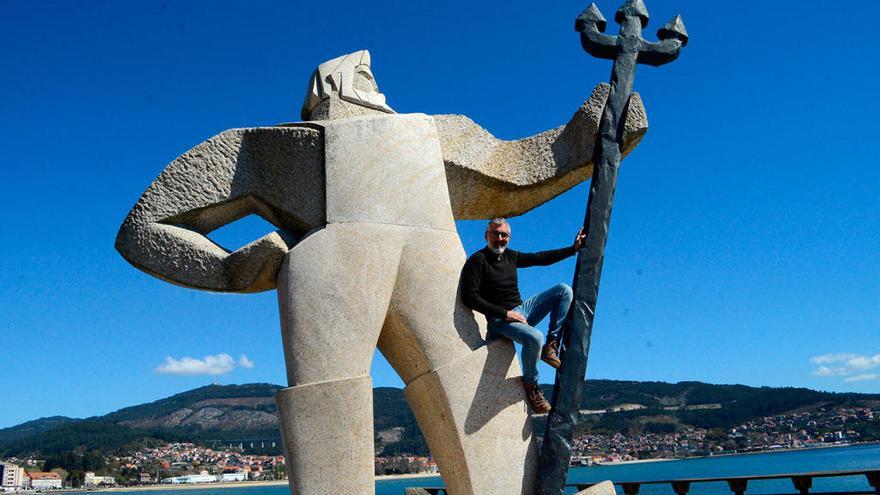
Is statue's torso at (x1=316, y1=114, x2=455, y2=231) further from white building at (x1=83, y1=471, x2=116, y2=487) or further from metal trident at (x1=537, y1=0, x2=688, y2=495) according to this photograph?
white building at (x1=83, y1=471, x2=116, y2=487)

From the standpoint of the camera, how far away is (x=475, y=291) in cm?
544

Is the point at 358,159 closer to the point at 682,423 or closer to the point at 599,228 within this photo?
the point at 599,228

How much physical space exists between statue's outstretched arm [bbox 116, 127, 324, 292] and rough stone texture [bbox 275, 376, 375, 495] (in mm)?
929

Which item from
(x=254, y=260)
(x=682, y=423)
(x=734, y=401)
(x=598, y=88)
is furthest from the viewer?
(x=734, y=401)

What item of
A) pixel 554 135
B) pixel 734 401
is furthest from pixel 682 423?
pixel 554 135

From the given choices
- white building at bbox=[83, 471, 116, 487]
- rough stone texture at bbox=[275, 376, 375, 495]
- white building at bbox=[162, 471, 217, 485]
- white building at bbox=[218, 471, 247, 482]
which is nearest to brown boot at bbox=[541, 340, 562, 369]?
rough stone texture at bbox=[275, 376, 375, 495]

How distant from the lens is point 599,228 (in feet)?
18.4

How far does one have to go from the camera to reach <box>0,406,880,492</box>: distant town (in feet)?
312

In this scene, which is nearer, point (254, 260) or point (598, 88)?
point (254, 260)

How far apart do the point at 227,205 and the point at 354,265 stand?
1128 millimetres

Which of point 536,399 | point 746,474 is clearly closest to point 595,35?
point 536,399

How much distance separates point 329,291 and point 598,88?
246 cm

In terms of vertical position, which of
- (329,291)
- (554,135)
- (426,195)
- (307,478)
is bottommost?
(307,478)

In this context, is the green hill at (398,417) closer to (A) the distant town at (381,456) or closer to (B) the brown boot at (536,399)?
(A) the distant town at (381,456)
